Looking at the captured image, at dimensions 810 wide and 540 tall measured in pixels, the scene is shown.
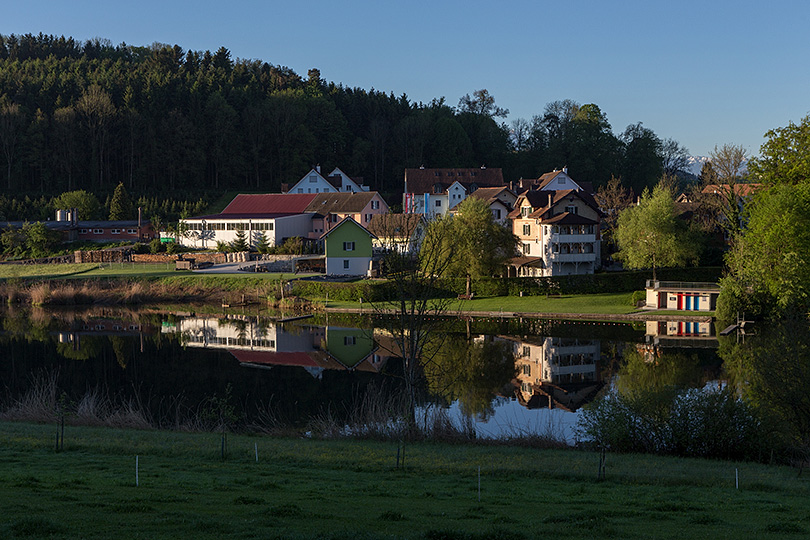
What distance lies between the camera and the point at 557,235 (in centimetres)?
5222

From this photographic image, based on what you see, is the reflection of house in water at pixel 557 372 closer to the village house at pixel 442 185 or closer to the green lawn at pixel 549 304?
the green lawn at pixel 549 304

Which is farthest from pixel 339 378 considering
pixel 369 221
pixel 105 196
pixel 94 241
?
pixel 105 196

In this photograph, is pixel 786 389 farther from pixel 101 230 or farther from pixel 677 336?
pixel 101 230

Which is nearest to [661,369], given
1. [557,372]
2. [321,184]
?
[557,372]

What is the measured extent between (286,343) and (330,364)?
5.63 m

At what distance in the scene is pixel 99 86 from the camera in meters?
92.1

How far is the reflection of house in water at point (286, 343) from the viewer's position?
32.6m

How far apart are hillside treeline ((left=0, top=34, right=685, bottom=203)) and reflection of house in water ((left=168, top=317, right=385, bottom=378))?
48796mm

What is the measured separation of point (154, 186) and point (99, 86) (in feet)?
47.8

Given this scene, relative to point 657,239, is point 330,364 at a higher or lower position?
lower

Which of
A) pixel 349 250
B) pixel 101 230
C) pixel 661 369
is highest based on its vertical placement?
pixel 101 230

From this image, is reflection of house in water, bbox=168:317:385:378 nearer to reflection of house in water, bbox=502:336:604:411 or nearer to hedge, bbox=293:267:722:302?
reflection of house in water, bbox=502:336:604:411

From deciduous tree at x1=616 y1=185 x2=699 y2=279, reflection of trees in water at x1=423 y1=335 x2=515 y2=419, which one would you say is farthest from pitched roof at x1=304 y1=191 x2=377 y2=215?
reflection of trees in water at x1=423 y1=335 x2=515 y2=419

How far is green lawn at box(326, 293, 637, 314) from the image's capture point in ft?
143
